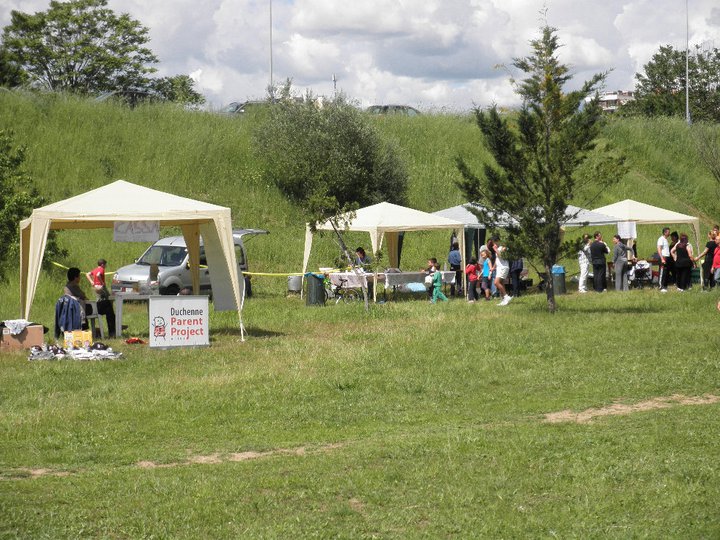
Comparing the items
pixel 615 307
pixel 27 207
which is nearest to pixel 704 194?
pixel 615 307

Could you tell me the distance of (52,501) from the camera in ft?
27.1

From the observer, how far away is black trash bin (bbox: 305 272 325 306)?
26703 millimetres

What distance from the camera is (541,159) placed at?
23.4 metres

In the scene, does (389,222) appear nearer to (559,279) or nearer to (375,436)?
(559,279)

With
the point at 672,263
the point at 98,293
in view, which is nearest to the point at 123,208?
the point at 98,293

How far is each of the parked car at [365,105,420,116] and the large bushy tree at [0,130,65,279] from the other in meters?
26.3

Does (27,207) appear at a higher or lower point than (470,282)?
higher

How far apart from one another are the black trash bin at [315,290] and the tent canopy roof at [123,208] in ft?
22.4

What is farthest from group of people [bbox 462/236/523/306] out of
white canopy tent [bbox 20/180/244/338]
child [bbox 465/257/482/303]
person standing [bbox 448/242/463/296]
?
white canopy tent [bbox 20/180/244/338]

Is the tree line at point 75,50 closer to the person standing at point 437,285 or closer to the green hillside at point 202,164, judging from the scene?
the green hillside at point 202,164

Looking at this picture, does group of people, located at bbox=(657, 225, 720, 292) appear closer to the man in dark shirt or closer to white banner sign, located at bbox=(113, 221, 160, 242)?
white banner sign, located at bbox=(113, 221, 160, 242)

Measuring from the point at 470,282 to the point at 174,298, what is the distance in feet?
34.9

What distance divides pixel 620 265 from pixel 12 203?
16.8m

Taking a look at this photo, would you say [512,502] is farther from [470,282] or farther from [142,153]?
[142,153]
